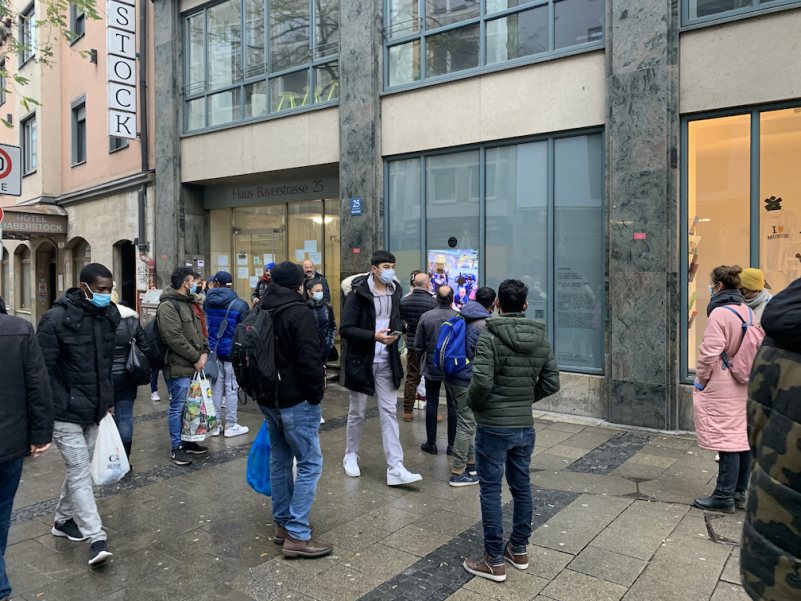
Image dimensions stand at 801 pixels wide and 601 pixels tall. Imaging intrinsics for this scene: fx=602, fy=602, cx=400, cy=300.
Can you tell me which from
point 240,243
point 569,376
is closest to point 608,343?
point 569,376

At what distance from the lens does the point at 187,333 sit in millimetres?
6203

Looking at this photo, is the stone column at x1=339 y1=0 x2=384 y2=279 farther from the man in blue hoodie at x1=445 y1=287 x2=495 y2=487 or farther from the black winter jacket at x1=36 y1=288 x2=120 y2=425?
the black winter jacket at x1=36 y1=288 x2=120 y2=425

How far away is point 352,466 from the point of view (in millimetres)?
5785

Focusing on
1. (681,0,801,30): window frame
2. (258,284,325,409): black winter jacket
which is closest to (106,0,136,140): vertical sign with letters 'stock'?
(681,0,801,30): window frame

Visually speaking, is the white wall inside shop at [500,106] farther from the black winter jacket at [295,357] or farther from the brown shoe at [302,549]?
the brown shoe at [302,549]

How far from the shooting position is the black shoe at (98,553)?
3914 mm

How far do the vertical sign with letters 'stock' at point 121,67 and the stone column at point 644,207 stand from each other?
11.2m

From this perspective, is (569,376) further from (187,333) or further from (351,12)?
(351,12)

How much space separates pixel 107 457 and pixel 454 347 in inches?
117

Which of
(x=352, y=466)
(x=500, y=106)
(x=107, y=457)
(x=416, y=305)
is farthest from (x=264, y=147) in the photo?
(x=107, y=457)

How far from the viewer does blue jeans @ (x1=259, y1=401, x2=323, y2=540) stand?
13.2 ft

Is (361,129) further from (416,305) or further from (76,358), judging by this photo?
(76,358)

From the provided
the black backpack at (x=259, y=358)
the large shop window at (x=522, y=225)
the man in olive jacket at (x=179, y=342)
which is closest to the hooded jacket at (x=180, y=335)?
the man in olive jacket at (x=179, y=342)

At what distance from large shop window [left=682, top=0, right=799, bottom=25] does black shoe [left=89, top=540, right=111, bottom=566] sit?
8078mm
